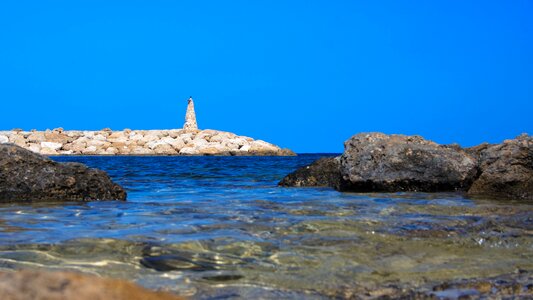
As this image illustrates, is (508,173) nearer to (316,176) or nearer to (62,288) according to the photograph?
(316,176)

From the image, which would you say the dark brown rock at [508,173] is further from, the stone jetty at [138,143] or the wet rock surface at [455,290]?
the stone jetty at [138,143]

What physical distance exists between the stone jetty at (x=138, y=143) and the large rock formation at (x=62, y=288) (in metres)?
71.8

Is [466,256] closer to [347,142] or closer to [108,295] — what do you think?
[108,295]

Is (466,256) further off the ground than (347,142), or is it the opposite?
(347,142)

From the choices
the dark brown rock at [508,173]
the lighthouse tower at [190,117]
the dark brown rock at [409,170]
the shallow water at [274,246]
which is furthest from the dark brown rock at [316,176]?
the lighthouse tower at [190,117]

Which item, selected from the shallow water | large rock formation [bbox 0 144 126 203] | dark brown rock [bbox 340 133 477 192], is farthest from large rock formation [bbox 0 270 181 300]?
dark brown rock [bbox 340 133 477 192]

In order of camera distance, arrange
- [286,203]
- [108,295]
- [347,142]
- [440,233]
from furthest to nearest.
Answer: [347,142] < [286,203] < [440,233] < [108,295]

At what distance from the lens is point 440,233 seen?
15.6 ft

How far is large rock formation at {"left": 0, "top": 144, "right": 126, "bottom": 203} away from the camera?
796 centimetres

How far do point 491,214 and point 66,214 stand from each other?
4.73 m

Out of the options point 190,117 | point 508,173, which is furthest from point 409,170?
point 190,117

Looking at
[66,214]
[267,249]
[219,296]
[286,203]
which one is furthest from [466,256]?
[66,214]

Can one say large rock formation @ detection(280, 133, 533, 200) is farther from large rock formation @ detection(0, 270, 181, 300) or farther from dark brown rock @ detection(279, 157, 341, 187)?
large rock formation @ detection(0, 270, 181, 300)

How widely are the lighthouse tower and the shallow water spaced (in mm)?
90917
